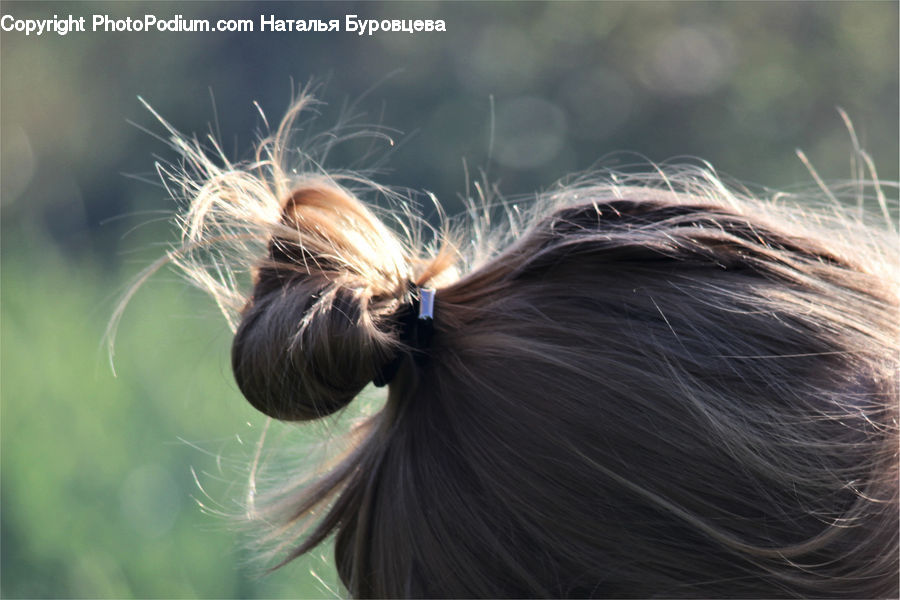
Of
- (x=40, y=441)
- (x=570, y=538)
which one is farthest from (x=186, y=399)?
(x=570, y=538)

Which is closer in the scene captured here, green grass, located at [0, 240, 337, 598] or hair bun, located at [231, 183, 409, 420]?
hair bun, located at [231, 183, 409, 420]

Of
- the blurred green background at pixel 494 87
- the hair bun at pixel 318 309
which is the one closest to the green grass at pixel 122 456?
the hair bun at pixel 318 309

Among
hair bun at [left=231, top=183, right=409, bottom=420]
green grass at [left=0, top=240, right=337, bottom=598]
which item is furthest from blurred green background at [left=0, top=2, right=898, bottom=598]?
hair bun at [left=231, top=183, right=409, bottom=420]

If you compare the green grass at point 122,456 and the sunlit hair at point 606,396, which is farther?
the green grass at point 122,456

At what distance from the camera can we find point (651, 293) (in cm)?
86

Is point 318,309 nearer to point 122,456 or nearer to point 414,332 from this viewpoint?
point 414,332

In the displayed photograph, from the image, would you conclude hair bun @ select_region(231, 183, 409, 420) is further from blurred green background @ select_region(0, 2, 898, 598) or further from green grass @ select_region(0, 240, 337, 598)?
blurred green background @ select_region(0, 2, 898, 598)

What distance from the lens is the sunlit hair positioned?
81cm

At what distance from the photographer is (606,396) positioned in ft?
2.74

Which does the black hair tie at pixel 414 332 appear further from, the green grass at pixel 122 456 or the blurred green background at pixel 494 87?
the blurred green background at pixel 494 87

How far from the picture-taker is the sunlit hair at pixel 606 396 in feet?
2.67

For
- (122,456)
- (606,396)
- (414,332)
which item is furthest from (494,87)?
(606,396)

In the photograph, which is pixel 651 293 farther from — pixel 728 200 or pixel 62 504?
pixel 62 504

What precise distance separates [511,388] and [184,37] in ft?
27.4
